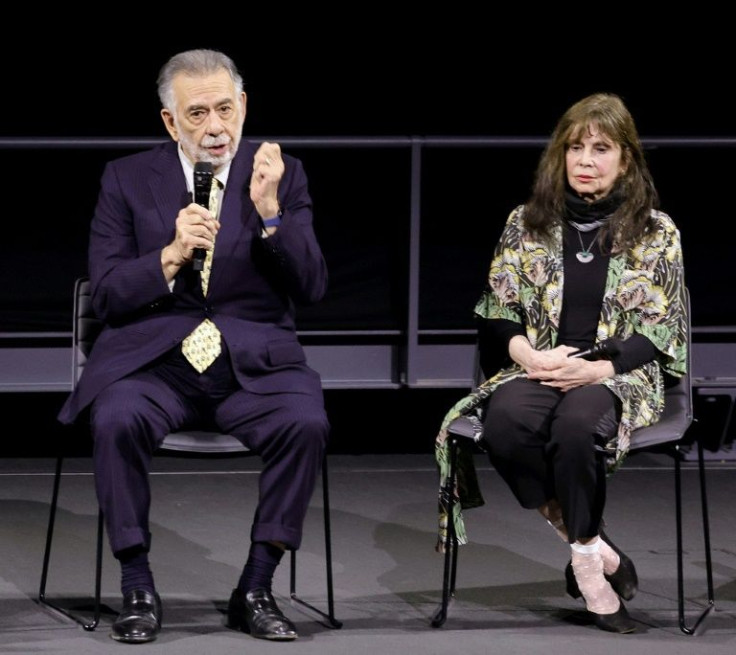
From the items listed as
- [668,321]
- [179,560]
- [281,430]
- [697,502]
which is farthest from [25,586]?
[697,502]

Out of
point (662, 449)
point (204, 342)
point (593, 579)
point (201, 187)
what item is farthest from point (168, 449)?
point (662, 449)

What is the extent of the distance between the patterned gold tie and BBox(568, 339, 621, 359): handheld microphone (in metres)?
0.84

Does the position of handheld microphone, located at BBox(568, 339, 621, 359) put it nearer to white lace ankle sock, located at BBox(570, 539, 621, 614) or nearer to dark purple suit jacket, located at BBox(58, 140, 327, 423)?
white lace ankle sock, located at BBox(570, 539, 621, 614)

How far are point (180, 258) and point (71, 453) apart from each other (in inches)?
80.7

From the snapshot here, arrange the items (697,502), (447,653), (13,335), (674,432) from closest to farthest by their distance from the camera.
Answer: (447,653) < (674,432) < (697,502) < (13,335)

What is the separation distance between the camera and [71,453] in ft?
17.9

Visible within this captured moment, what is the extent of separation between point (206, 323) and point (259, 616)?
0.71m

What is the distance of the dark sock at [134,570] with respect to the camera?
3526mm

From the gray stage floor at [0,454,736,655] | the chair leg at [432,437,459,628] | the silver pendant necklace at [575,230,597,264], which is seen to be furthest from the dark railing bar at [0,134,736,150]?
the chair leg at [432,437,459,628]

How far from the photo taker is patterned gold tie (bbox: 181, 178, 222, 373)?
12.2 ft

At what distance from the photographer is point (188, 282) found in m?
3.76

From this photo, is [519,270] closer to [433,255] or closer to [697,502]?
[697,502]

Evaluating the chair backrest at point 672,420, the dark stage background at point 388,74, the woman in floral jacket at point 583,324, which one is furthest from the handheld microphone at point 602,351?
the dark stage background at point 388,74

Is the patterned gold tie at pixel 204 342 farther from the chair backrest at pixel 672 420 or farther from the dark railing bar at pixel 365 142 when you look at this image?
the dark railing bar at pixel 365 142
